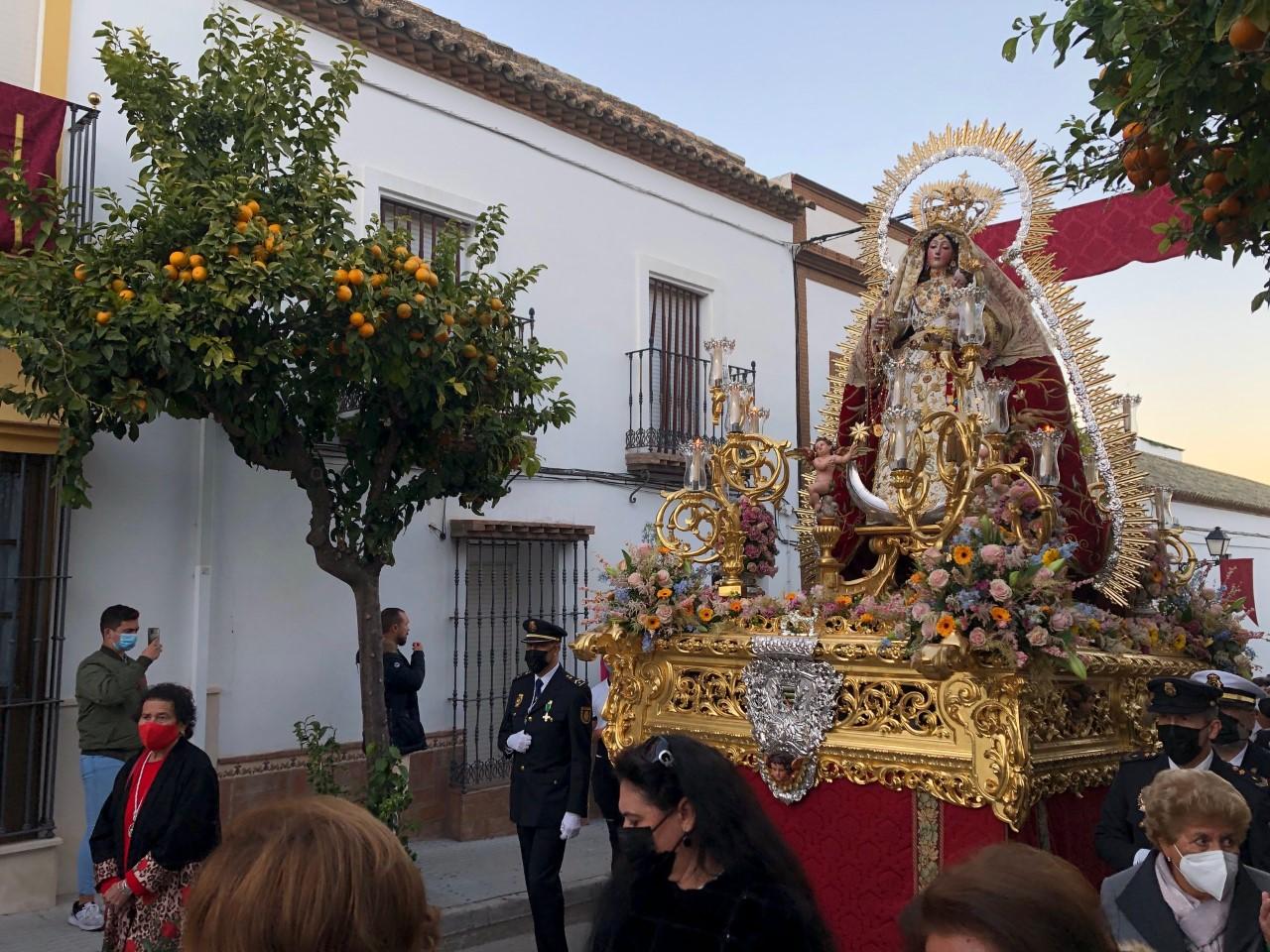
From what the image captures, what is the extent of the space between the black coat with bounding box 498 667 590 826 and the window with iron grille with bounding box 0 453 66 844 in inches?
104

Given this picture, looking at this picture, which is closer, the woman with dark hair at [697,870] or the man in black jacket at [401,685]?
the woman with dark hair at [697,870]

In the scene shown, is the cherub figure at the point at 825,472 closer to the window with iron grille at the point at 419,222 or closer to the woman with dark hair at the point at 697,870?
the woman with dark hair at the point at 697,870

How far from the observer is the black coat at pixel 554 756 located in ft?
16.4

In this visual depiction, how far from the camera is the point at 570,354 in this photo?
8.89m

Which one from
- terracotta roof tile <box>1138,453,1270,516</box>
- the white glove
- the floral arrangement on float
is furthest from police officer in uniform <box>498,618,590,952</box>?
terracotta roof tile <box>1138,453,1270,516</box>

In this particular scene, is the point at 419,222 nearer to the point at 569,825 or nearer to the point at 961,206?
the point at 961,206

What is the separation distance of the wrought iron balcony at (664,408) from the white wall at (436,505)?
14cm

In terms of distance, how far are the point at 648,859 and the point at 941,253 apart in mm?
3769

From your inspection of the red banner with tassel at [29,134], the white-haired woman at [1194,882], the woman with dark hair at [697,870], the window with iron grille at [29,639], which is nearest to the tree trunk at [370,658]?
the window with iron grille at [29,639]

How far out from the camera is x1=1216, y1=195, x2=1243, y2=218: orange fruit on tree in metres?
3.10

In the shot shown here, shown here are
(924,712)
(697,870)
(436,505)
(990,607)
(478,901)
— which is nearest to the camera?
(697,870)

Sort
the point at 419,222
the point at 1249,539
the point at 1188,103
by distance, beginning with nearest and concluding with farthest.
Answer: the point at 1188,103 → the point at 419,222 → the point at 1249,539

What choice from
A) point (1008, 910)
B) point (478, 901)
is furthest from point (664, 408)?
point (1008, 910)

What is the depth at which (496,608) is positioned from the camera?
848 cm
